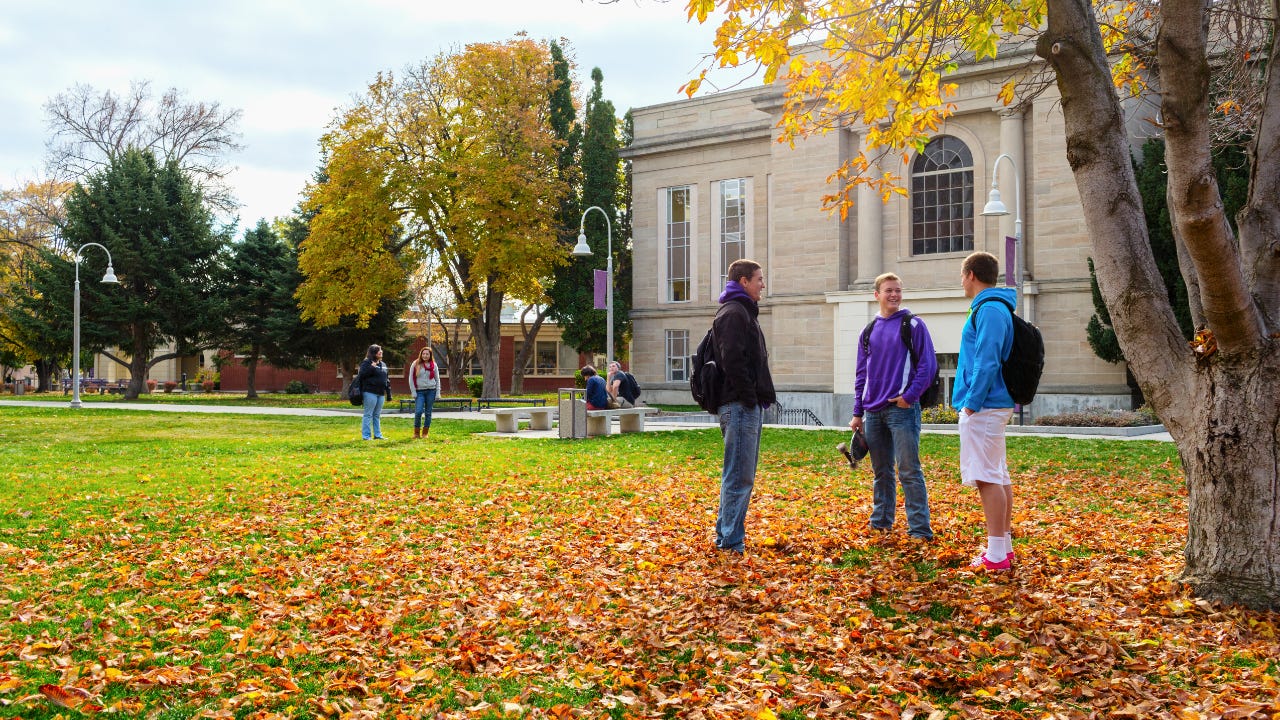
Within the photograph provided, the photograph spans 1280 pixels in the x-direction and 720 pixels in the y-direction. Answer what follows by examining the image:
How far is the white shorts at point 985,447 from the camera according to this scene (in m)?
5.72

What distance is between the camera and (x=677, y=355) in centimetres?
3675

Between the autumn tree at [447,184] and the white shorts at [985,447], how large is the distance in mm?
28112

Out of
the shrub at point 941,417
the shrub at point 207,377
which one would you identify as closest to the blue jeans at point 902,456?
the shrub at point 941,417

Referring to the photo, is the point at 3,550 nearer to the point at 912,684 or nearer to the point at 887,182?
the point at 912,684

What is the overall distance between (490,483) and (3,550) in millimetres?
4910

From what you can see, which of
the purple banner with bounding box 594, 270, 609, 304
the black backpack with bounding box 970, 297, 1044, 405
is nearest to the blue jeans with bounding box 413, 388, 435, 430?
the purple banner with bounding box 594, 270, 609, 304

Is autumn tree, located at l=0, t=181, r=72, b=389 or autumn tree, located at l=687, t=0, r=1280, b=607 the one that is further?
autumn tree, located at l=0, t=181, r=72, b=389

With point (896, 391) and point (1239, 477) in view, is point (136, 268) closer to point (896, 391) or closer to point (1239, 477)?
point (896, 391)

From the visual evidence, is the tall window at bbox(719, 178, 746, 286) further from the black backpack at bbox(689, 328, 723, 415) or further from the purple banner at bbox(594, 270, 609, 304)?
the black backpack at bbox(689, 328, 723, 415)

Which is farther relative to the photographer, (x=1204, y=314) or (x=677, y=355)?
(x=677, y=355)

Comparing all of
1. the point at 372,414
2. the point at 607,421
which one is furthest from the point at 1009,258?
the point at 372,414

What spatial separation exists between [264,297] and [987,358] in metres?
40.1

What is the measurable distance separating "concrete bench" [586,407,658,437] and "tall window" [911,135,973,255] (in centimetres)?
1333

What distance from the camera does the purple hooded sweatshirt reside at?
6.63 m
